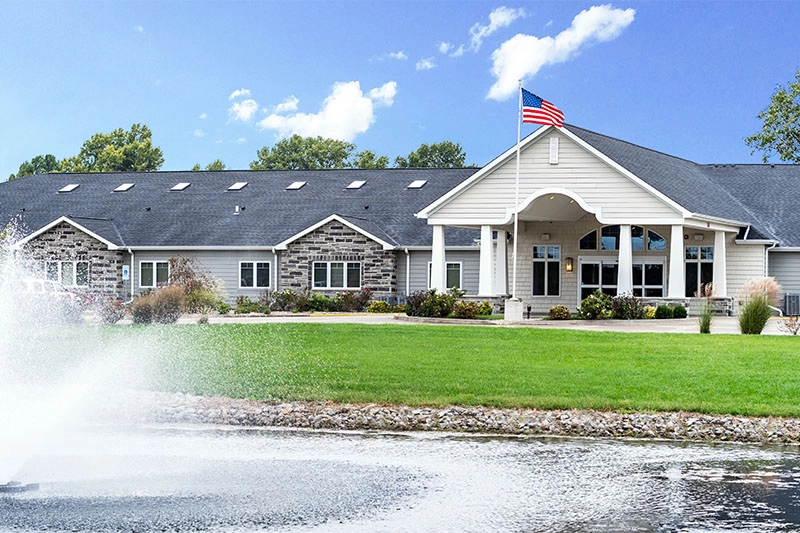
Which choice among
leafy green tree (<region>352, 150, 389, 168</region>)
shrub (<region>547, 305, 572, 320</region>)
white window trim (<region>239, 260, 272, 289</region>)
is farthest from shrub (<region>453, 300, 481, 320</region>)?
leafy green tree (<region>352, 150, 389, 168</region>)

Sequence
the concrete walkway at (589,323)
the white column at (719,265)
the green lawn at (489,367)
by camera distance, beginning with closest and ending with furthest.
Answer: the green lawn at (489,367)
the concrete walkway at (589,323)
the white column at (719,265)

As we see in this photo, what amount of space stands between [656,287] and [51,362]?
81.6 feet

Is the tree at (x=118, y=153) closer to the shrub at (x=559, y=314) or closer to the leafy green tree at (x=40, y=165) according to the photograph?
the leafy green tree at (x=40, y=165)

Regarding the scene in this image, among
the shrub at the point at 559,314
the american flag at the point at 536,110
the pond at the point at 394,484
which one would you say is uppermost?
the american flag at the point at 536,110

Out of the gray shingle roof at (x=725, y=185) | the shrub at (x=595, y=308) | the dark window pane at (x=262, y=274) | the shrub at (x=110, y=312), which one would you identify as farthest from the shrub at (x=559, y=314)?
the dark window pane at (x=262, y=274)

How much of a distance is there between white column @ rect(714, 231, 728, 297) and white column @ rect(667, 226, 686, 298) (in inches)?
102

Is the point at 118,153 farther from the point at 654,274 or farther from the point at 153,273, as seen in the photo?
the point at 654,274

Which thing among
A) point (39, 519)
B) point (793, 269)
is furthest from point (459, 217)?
point (39, 519)

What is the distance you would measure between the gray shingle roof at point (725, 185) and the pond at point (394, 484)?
77.3ft

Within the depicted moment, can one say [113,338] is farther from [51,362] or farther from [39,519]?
[39,519]

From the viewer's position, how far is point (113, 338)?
22.8 metres

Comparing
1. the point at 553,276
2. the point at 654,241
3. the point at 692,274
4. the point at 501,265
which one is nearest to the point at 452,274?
the point at 501,265

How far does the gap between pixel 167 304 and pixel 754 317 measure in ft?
51.1

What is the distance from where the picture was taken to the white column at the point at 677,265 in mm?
33625
